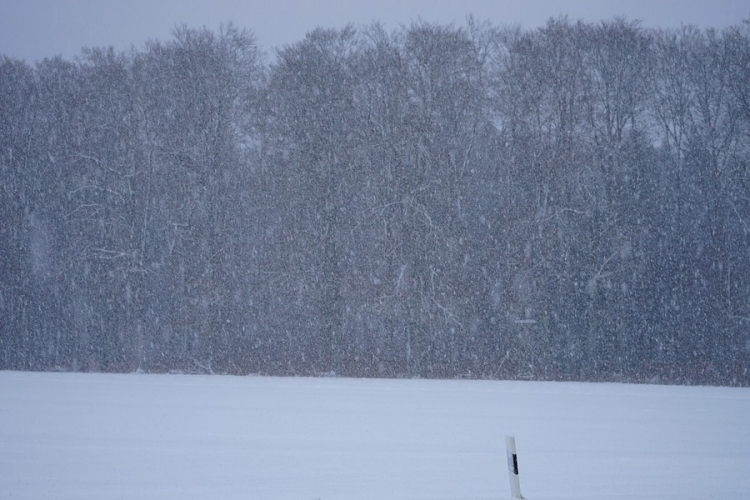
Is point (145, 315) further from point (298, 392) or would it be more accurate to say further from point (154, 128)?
point (298, 392)

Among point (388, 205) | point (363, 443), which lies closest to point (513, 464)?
point (363, 443)

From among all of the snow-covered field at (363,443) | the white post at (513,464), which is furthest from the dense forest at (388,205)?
the white post at (513,464)

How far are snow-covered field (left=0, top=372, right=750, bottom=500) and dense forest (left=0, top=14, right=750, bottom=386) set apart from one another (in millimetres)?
5340

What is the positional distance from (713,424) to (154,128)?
72.3 ft

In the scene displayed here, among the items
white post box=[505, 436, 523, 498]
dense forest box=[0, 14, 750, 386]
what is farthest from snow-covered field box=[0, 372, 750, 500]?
dense forest box=[0, 14, 750, 386]

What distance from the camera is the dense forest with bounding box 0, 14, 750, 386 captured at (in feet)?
83.3

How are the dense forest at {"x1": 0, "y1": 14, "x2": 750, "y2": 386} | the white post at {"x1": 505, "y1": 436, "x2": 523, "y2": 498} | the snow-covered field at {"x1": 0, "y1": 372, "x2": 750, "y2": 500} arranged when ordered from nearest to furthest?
the white post at {"x1": 505, "y1": 436, "x2": 523, "y2": 498} < the snow-covered field at {"x1": 0, "y1": 372, "x2": 750, "y2": 500} < the dense forest at {"x1": 0, "y1": 14, "x2": 750, "y2": 386}

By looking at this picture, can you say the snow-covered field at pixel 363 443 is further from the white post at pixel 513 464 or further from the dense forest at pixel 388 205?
the dense forest at pixel 388 205

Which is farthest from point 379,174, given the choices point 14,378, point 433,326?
point 14,378

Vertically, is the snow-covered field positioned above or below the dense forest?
below

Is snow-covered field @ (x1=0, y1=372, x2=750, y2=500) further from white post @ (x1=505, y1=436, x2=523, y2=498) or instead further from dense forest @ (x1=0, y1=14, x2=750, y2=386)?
dense forest @ (x1=0, y1=14, x2=750, y2=386)

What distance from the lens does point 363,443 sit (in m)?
12.2

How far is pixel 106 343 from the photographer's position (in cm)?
2820

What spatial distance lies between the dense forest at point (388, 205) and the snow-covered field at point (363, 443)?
534 cm
